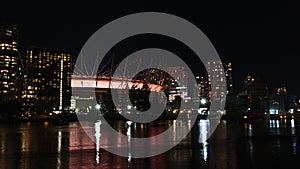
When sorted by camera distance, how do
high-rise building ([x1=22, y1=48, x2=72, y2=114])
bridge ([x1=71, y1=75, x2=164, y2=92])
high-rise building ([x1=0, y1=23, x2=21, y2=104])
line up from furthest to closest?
high-rise building ([x1=0, y1=23, x2=21, y2=104]) < high-rise building ([x1=22, y1=48, x2=72, y2=114]) < bridge ([x1=71, y1=75, x2=164, y2=92])

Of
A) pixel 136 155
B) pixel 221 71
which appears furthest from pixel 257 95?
pixel 136 155

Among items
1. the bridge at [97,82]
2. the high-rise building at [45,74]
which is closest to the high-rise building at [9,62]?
the high-rise building at [45,74]

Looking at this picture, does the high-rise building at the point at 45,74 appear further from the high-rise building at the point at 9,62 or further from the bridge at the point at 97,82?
the bridge at the point at 97,82

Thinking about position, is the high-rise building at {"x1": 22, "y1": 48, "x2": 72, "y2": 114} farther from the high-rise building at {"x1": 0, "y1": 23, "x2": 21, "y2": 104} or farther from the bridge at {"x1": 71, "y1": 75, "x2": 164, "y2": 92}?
the bridge at {"x1": 71, "y1": 75, "x2": 164, "y2": 92}

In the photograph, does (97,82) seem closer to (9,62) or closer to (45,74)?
(45,74)

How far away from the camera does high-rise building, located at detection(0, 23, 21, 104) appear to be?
147 meters

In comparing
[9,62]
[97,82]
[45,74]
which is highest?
[9,62]

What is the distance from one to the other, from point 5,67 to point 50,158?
6231 inches

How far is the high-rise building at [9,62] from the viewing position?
147 metres

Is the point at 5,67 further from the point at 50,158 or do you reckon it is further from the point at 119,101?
the point at 50,158

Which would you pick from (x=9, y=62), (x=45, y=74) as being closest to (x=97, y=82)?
(x=45, y=74)

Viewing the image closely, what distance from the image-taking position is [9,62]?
523ft

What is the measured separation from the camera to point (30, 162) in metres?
12.5

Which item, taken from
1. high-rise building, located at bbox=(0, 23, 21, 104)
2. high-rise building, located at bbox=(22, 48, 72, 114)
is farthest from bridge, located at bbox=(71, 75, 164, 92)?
high-rise building, located at bbox=(0, 23, 21, 104)
